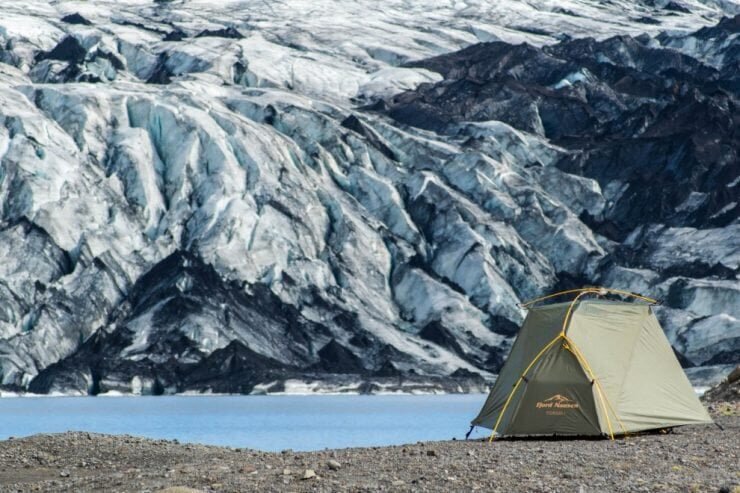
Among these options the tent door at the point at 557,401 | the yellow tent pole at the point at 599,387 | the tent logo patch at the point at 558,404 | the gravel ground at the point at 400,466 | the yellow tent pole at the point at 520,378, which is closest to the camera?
the gravel ground at the point at 400,466

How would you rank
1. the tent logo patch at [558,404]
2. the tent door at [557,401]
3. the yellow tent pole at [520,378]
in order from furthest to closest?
the yellow tent pole at [520,378] < the tent logo patch at [558,404] < the tent door at [557,401]

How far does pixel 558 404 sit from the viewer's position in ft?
69.9

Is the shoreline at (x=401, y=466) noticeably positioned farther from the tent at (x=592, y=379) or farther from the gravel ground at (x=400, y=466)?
the tent at (x=592, y=379)

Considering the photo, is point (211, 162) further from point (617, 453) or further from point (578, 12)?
point (578, 12)

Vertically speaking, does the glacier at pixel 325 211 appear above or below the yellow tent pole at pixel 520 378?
below

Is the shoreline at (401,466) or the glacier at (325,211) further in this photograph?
the glacier at (325,211)

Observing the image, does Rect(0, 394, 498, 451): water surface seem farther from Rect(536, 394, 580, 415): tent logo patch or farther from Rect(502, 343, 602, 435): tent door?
Rect(536, 394, 580, 415): tent logo patch

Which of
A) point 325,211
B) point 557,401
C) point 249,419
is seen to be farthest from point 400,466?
point 325,211

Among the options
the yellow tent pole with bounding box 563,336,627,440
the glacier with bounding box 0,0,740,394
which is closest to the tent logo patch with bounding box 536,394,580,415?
the yellow tent pole with bounding box 563,336,627,440

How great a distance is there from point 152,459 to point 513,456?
6599 millimetres

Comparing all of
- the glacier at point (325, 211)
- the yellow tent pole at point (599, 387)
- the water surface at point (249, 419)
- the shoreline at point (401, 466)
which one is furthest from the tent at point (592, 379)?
the glacier at point (325, 211)

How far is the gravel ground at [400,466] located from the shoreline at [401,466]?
0.6 inches

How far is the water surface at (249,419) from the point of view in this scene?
138 ft

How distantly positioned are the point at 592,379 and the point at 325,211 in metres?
86.1
